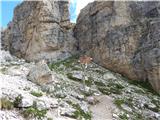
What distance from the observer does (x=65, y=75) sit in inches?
2144

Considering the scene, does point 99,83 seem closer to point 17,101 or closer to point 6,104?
point 17,101

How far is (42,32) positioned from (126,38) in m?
16.1

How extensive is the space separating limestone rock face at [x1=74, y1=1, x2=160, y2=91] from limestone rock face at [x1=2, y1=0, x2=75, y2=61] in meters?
3.74

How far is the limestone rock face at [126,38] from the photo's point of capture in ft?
189

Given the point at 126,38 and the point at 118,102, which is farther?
the point at 126,38

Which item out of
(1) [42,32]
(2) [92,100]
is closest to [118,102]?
(2) [92,100]

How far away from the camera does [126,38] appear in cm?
6256

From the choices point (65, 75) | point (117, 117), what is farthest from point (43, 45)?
point (117, 117)

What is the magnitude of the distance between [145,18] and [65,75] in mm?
17928

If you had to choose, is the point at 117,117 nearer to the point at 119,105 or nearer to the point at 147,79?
the point at 119,105

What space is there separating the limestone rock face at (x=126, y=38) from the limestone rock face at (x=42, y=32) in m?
3.74

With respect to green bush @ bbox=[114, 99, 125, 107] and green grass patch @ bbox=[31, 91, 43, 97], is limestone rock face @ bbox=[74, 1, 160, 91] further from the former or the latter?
green grass patch @ bbox=[31, 91, 43, 97]

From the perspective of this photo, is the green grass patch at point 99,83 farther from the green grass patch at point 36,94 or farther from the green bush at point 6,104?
the green bush at point 6,104

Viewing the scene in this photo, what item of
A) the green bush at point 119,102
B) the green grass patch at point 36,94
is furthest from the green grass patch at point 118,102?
the green grass patch at point 36,94
